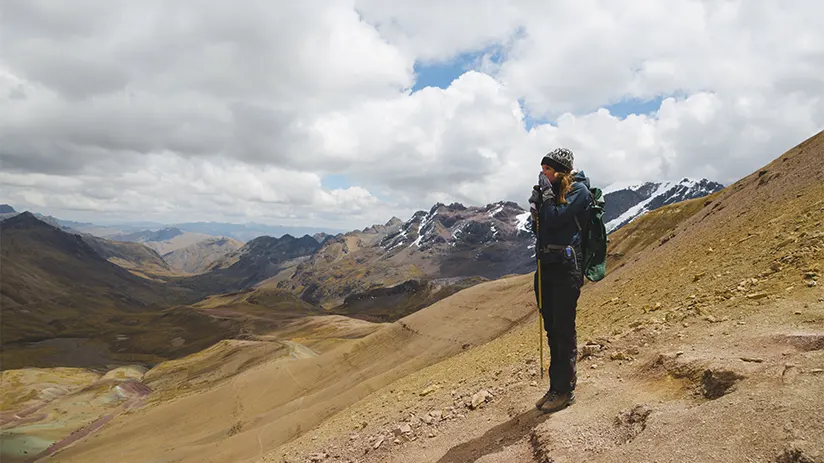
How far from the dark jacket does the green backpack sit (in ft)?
0.40

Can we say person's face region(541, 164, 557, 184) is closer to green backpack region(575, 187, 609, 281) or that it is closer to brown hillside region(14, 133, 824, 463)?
green backpack region(575, 187, 609, 281)

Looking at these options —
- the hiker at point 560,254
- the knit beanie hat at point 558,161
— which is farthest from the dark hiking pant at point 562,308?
the knit beanie hat at point 558,161

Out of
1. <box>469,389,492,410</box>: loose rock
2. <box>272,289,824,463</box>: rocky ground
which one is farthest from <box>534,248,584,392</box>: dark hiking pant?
<box>469,389,492,410</box>: loose rock

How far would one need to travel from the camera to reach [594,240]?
7.89 meters

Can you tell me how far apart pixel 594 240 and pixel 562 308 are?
1327 mm

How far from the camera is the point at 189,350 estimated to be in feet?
500

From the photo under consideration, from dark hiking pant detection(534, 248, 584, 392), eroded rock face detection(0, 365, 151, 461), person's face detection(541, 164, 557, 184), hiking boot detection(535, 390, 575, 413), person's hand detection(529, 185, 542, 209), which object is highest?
person's face detection(541, 164, 557, 184)

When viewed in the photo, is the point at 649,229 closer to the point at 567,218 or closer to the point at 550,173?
the point at 550,173

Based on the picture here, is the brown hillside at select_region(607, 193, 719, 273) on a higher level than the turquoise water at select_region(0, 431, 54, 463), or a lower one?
higher

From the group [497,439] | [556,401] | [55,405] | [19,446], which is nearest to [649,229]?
[556,401]

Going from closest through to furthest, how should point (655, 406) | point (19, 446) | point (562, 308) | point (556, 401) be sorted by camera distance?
1. point (655, 406)
2. point (562, 308)
3. point (556, 401)
4. point (19, 446)

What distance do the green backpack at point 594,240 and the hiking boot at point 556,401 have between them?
2143 millimetres

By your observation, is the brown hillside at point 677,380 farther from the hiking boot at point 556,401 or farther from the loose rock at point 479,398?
the hiking boot at point 556,401

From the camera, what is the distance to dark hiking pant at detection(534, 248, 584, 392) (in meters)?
7.70
